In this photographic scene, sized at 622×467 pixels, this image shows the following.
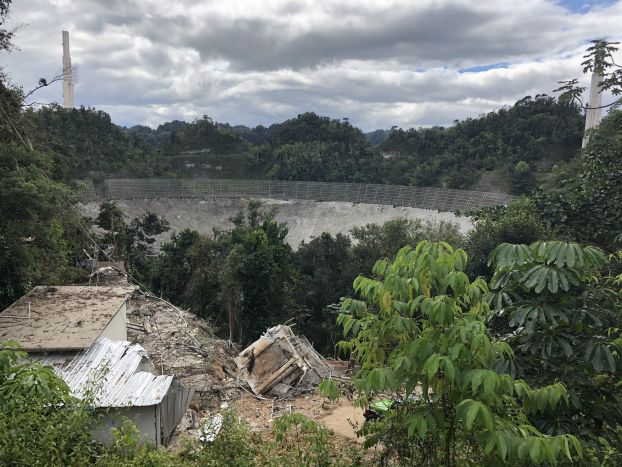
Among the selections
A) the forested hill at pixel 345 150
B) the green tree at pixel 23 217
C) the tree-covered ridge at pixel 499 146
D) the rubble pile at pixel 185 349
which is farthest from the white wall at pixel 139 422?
the tree-covered ridge at pixel 499 146

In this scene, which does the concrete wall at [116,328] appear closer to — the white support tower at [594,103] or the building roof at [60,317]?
the building roof at [60,317]

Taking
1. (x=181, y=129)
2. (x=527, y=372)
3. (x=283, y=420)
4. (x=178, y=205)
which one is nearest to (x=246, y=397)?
(x=283, y=420)

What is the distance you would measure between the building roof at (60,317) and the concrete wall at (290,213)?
27676mm

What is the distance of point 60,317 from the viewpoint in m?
7.44

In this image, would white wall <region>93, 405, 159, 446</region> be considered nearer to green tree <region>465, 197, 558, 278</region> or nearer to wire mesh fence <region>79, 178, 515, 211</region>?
green tree <region>465, 197, 558, 278</region>

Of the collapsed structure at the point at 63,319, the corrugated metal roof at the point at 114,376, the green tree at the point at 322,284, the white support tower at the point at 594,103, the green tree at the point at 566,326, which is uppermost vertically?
the white support tower at the point at 594,103

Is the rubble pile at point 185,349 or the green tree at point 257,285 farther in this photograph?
the green tree at point 257,285

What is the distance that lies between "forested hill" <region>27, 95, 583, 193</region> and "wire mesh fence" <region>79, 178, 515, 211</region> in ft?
8.96

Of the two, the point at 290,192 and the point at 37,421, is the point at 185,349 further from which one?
the point at 290,192

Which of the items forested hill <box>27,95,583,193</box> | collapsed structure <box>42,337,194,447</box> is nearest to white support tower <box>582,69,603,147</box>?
forested hill <box>27,95,583,193</box>

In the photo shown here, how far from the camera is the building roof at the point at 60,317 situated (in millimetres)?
6559

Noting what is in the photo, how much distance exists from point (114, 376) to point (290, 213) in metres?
34.4

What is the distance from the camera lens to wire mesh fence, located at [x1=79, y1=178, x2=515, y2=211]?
34406 mm

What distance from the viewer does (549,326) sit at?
3.04 metres
